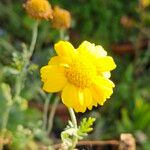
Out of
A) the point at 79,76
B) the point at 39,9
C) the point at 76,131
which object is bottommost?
the point at 76,131

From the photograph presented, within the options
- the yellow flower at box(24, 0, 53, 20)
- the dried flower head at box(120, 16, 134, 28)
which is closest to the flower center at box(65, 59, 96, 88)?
the yellow flower at box(24, 0, 53, 20)

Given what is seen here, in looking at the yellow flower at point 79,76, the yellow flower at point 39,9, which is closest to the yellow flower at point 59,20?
the yellow flower at point 39,9

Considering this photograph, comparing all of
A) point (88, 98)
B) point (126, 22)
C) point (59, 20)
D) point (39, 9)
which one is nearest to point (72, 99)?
point (88, 98)

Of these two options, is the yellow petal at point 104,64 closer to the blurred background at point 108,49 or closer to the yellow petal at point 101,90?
the yellow petal at point 101,90

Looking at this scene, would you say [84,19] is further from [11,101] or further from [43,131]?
[11,101]

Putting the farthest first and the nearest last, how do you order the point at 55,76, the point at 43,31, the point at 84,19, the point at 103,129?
the point at 84,19
the point at 43,31
the point at 103,129
the point at 55,76

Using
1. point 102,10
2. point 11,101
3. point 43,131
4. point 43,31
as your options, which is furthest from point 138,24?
point 11,101

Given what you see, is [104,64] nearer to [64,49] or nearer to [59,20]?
[64,49]
